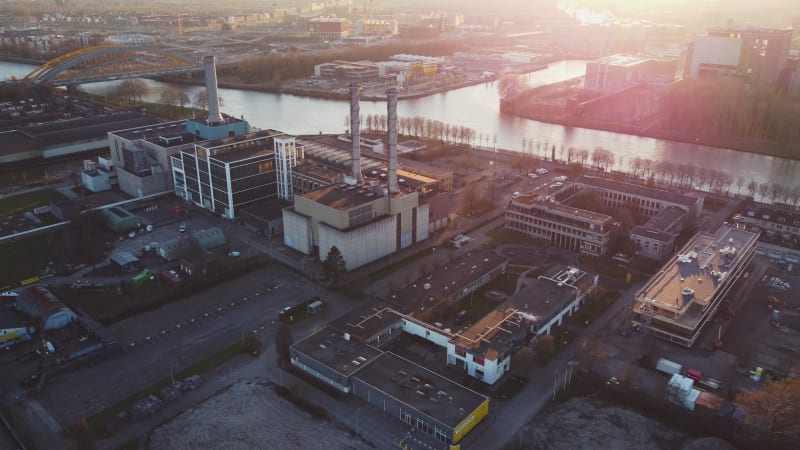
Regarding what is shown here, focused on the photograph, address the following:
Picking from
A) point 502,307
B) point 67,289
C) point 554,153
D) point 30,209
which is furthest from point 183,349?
point 554,153

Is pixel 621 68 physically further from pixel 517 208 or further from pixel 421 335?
pixel 421 335

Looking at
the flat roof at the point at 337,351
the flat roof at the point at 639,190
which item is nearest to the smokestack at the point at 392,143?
the flat roof at the point at 337,351

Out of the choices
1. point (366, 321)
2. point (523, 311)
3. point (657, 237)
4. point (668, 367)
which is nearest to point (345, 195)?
point (366, 321)

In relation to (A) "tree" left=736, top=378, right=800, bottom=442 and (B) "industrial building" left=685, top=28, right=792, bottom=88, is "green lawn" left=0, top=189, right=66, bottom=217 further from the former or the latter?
(B) "industrial building" left=685, top=28, right=792, bottom=88

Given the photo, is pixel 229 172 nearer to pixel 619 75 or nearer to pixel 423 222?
pixel 423 222

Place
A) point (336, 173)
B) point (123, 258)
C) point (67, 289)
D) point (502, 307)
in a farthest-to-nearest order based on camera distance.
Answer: point (336, 173) < point (123, 258) < point (67, 289) < point (502, 307)

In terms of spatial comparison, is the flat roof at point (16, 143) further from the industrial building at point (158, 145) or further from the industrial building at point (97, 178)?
the industrial building at point (158, 145)

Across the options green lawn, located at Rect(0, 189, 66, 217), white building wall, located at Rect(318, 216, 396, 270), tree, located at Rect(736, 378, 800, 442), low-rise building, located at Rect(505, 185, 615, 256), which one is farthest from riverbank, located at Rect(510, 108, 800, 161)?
green lawn, located at Rect(0, 189, 66, 217)
